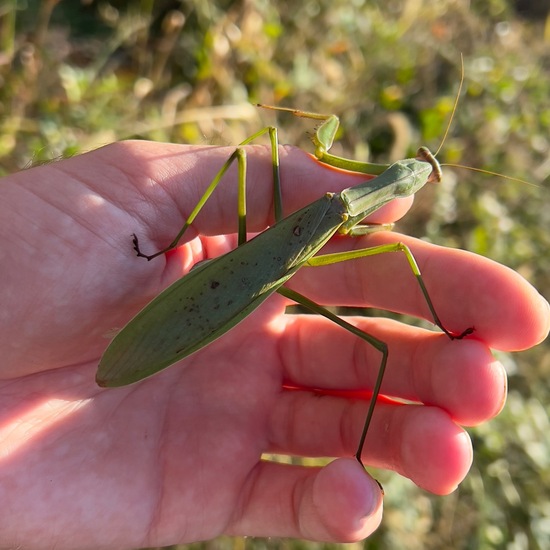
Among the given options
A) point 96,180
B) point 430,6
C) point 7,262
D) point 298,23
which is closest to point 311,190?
point 96,180

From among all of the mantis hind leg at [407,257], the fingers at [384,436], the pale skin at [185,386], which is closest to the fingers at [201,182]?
the pale skin at [185,386]

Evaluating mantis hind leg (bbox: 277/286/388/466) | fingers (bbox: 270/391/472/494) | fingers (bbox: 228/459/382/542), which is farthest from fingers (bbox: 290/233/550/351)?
fingers (bbox: 228/459/382/542)

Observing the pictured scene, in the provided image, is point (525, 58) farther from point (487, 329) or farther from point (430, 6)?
point (487, 329)

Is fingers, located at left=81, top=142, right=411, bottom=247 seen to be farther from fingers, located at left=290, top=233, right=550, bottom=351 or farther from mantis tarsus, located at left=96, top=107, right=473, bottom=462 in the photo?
fingers, located at left=290, top=233, right=550, bottom=351

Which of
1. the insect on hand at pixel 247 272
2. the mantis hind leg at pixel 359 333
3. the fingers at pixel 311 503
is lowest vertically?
the fingers at pixel 311 503

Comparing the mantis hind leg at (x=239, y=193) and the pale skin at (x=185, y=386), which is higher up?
the mantis hind leg at (x=239, y=193)

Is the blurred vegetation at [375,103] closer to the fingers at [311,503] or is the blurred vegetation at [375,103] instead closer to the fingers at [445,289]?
the fingers at [311,503]

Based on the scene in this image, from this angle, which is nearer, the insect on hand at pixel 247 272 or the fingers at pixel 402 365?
the insect on hand at pixel 247 272
